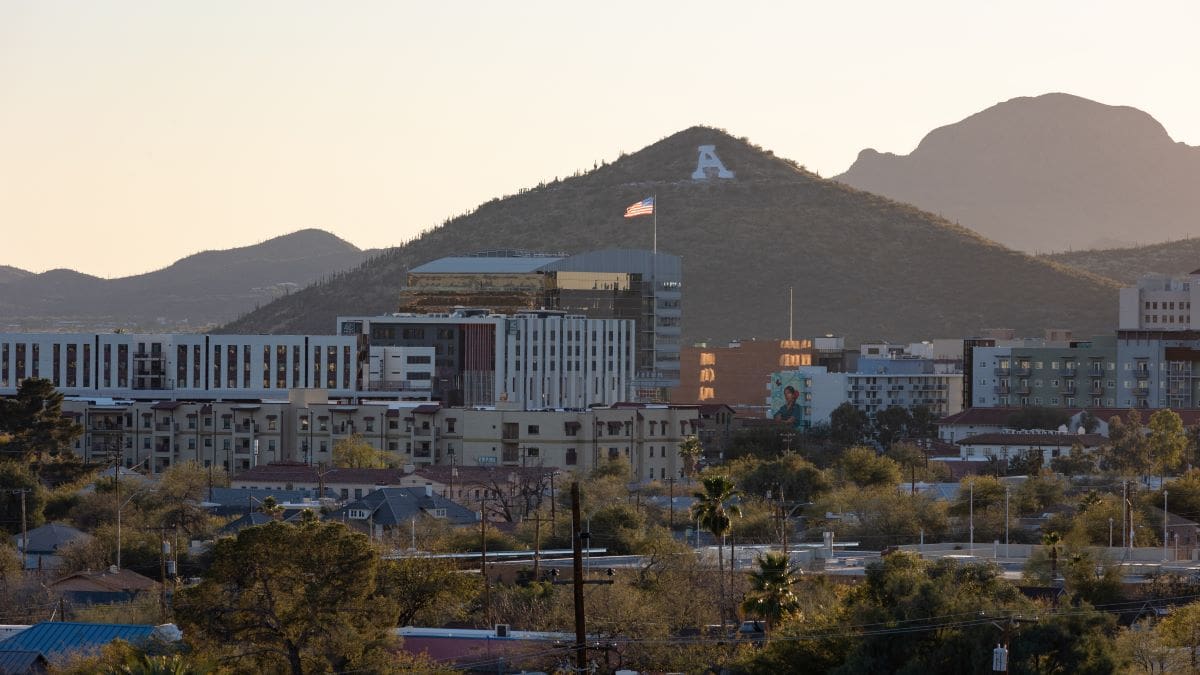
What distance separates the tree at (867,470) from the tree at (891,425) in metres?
40.4

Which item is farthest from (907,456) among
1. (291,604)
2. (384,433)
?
(291,604)

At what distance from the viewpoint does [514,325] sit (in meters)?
171

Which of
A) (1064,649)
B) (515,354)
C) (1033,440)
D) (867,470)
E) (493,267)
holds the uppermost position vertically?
(493,267)

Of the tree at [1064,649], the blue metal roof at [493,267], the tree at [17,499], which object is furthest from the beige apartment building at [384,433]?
the tree at [1064,649]

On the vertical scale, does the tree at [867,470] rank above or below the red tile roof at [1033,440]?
below

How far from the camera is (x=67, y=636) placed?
56500mm

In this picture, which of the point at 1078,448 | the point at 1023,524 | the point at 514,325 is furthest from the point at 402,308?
the point at 1023,524

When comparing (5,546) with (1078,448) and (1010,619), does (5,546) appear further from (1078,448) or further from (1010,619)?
(1078,448)

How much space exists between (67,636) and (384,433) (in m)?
81.3

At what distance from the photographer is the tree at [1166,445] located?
127938 millimetres

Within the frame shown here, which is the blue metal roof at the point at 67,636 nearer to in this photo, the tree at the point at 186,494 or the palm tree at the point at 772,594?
the palm tree at the point at 772,594

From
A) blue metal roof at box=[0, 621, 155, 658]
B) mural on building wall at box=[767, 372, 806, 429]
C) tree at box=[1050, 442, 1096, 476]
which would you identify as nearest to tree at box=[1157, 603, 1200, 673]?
blue metal roof at box=[0, 621, 155, 658]

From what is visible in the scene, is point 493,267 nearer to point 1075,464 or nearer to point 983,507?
point 1075,464

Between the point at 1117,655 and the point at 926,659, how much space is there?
3.81 metres
